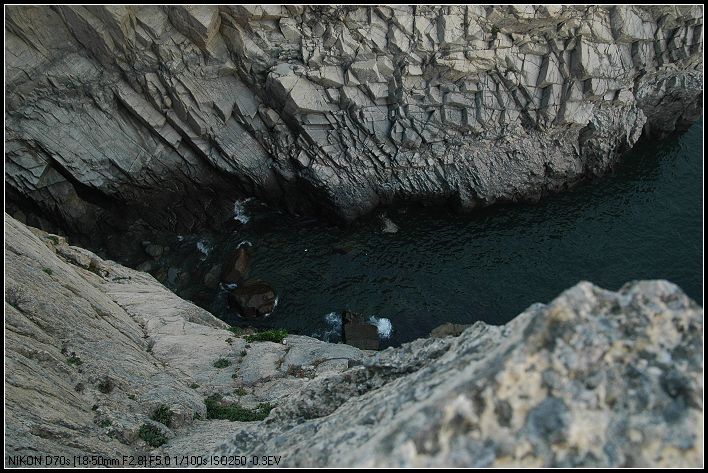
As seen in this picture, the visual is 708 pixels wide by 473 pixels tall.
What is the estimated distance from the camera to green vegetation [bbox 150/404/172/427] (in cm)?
1667

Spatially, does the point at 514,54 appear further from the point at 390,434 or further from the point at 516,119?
the point at 390,434

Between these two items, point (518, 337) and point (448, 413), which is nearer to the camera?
point (448, 413)

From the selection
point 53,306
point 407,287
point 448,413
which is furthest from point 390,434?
point 407,287

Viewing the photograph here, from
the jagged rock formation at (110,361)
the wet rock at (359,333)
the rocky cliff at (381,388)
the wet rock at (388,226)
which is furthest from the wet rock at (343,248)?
the rocky cliff at (381,388)

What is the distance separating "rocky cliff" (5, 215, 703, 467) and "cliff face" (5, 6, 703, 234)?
1710cm

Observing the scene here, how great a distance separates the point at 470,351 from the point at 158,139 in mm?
35407

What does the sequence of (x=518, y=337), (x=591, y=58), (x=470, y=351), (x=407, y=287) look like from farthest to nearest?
(x=591, y=58)
(x=407, y=287)
(x=470, y=351)
(x=518, y=337)

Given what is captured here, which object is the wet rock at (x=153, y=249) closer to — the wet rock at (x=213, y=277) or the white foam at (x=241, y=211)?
the wet rock at (x=213, y=277)

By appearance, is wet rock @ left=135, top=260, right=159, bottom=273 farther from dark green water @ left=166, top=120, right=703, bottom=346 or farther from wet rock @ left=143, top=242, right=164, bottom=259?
dark green water @ left=166, top=120, right=703, bottom=346

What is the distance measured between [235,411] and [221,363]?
4.49 meters

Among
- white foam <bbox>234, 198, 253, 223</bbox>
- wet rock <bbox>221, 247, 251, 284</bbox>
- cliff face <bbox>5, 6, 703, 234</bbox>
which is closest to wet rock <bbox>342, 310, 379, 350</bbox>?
wet rock <bbox>221, 247, 251, 284</bbox>

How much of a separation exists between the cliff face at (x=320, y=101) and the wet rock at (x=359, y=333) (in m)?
8.73

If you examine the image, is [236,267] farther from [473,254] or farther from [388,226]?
[473,254]

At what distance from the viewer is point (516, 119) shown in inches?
1655
